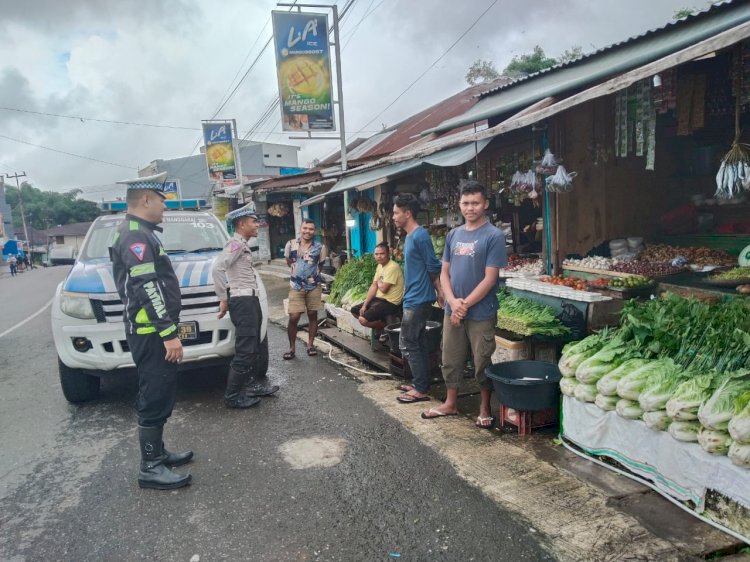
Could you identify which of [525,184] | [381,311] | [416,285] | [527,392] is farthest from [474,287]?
[525,184]

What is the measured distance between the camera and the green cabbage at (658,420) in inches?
123

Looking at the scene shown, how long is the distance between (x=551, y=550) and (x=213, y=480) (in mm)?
2391

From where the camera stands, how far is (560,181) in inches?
227

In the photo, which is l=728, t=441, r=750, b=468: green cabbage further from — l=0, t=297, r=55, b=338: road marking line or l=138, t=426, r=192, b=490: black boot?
l=0, t=297, r=55, b=338: road marking line

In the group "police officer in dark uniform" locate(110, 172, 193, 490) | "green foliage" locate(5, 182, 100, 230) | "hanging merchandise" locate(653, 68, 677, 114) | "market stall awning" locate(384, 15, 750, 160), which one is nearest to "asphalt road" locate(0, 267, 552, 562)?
"police officer in dark uniform" locate(110, 172, 193, 490)

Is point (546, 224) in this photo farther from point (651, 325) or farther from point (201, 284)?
point (201, 284)

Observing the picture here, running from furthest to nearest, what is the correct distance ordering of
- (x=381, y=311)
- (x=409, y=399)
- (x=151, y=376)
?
(x=381, y=311) → (x=409, y=399) → (x=151, y=376)

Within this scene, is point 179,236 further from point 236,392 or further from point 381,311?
point 381,311

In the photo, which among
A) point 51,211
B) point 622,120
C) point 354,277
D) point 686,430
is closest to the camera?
point 686,430

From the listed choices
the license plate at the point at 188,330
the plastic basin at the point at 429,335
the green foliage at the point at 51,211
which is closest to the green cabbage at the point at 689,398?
the plastic basin at the point at 429,335

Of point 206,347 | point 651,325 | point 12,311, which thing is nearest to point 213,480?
point 206,347

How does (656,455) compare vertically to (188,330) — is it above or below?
below

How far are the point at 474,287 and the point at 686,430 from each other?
74.9 inches

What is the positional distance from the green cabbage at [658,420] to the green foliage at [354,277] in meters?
5.63
